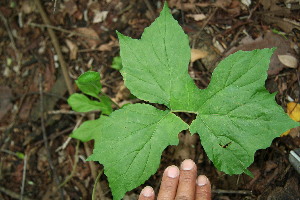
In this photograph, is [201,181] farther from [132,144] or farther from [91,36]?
[91,36]

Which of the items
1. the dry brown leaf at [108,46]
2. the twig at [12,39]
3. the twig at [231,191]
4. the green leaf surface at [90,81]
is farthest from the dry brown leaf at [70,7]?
the twig at [231,191]

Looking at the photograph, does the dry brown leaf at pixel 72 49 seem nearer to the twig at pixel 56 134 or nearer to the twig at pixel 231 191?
the twig at pixel 56 134

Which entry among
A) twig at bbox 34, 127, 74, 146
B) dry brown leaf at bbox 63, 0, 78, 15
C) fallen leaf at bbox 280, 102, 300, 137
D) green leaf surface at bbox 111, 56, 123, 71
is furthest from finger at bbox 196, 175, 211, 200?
dry brown leaf at bbox 63, 0, 78, 15

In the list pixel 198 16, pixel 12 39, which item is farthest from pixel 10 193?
pixel 198 16

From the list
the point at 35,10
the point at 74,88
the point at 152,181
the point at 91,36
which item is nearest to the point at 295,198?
the point at 152,181

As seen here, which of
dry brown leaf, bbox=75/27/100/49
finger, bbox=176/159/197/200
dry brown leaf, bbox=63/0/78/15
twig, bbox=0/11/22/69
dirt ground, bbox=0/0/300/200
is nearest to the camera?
finger, bbox=176/159/197/200

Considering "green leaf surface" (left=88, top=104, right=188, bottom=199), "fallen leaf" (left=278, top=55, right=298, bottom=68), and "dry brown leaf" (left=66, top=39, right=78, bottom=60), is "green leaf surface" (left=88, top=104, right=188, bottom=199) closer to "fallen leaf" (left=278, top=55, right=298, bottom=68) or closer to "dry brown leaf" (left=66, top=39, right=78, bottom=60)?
"fallen leaf" (left=278, top=55, right=298, bottom=68)
